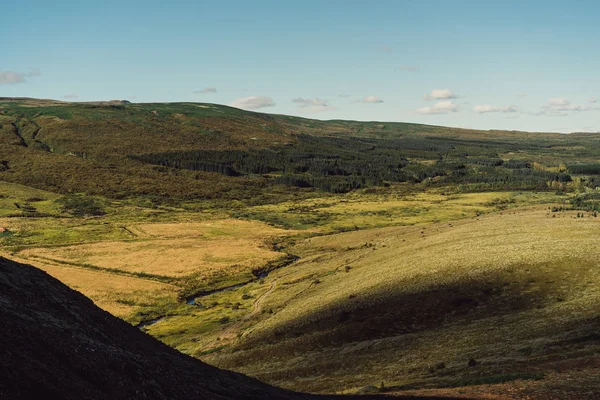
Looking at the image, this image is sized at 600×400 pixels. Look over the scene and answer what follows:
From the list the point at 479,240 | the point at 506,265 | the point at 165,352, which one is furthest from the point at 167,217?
the point at 165,352

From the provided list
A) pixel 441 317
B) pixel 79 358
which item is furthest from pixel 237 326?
pixel 79 358

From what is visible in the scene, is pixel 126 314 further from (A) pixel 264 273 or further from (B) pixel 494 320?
(B) pixel 494 320

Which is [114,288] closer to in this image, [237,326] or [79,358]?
[237,326]

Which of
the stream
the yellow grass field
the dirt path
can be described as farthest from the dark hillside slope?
the yellow grass field

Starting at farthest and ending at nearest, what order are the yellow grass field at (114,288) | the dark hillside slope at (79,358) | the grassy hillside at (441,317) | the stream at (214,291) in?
the yellow grass field at (114,288) < the stream at (214,291) < the grassy hillside at (441,317) < the dark hillside slope at (79,358)

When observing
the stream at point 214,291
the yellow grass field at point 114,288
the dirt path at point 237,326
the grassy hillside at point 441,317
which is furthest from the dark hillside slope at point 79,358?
the yellow grass field at point 114,288

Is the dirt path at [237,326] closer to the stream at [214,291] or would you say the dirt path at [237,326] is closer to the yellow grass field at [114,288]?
the stream at [214,291]

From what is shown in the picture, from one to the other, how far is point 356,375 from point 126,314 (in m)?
57.8

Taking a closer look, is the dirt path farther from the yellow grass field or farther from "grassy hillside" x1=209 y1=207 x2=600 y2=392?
the yellow grass field

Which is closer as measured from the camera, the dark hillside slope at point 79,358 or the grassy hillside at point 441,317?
the dark hillside slope at point 79,358

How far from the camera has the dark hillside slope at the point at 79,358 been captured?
57.2 feet

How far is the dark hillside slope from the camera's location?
57.2 feet

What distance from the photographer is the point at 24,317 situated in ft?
72.0

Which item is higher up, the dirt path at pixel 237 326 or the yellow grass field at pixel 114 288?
the dirt path at pixel 237 326
